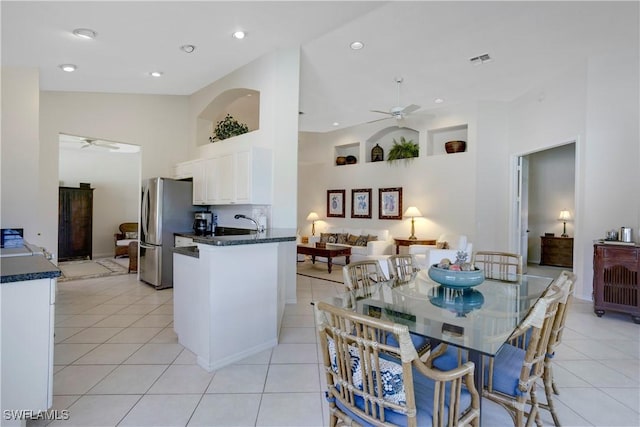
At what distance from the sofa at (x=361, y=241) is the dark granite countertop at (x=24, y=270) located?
5.22 metres

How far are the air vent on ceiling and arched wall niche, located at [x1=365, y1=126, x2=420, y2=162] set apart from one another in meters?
3.20

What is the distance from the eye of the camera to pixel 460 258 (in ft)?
7.79

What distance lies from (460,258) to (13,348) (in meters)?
2.69

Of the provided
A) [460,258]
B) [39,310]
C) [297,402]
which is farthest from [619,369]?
[39,310]

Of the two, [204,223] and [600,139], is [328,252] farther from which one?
[600,139]

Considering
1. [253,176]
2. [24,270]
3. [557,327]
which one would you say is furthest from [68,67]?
A: [557,327]

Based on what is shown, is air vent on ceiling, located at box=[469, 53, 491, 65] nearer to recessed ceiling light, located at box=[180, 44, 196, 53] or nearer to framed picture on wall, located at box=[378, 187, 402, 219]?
framed picture on wall, located at box=[378, 187, 402, 219]

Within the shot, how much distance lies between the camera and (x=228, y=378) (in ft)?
7.93

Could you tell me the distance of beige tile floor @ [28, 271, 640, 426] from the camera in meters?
1.99

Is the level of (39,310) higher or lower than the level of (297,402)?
higher

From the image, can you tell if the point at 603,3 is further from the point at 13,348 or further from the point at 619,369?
the point at 13,348

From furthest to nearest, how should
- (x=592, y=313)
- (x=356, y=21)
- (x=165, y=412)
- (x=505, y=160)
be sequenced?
(x=505, y=160) < (x=592, y=313) < (x=356, y=21) < (x=165, y=412)

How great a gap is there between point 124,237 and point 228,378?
6951 millimetres

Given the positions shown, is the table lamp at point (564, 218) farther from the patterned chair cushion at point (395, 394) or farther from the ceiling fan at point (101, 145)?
the ceiling fan at point (101, 145)
